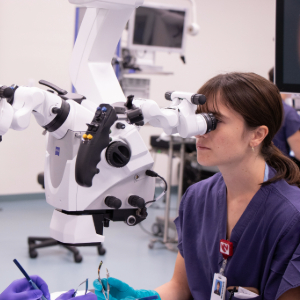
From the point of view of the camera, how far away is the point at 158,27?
3738 mm

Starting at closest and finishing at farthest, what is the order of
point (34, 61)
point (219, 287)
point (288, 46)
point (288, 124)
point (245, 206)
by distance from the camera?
point (219, 287) → point (245, 206) → point (288, 46) → point (288, 124) → point (34, 61)

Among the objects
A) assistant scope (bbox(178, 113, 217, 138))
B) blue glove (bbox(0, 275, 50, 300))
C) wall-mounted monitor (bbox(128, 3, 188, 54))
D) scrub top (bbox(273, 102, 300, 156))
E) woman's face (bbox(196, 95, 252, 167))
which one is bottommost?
blue glove (bbox(0, 275, 50, 300))

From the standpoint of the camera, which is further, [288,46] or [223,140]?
[288,46]

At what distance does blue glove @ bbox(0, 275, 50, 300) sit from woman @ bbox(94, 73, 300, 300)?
0.16m

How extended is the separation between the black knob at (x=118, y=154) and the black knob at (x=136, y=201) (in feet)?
0.27

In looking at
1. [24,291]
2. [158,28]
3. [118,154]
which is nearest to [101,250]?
[158,28]

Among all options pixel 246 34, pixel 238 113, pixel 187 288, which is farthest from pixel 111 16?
pixel 246 34

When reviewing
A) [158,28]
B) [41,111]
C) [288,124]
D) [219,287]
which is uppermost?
[158,28]

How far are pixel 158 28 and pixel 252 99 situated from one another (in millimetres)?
2868

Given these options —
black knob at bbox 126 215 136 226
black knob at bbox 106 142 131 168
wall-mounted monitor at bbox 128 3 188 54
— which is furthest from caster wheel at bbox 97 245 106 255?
black knob at bbox 106 142 131 168

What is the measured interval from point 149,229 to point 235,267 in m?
2.72

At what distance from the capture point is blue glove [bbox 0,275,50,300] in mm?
771

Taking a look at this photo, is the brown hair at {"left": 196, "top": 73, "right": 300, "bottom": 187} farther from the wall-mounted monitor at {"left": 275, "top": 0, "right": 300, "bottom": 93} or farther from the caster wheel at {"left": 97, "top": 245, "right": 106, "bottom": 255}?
the caster wheel at {"left": 97, "top": 245, "right": 106, "bottom": 255}

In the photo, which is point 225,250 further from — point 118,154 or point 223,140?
point 118,154
